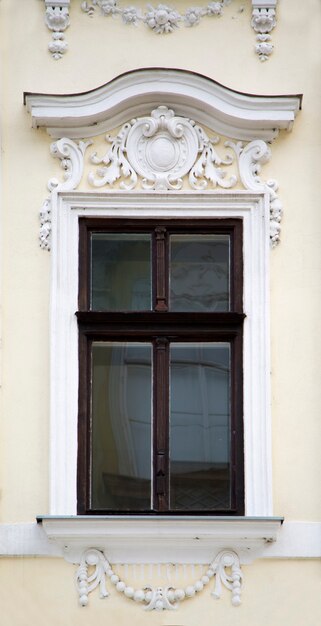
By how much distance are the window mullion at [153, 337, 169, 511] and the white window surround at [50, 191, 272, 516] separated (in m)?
0.39

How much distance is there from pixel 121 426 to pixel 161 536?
67 cm

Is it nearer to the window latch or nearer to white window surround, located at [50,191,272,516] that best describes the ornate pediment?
white window surround, located at [50,191,272,516]

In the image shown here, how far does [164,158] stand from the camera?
10.4m

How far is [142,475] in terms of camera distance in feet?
33.1

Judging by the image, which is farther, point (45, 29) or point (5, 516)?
point (45, 29)

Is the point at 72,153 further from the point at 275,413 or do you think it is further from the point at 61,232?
the point at 275,413

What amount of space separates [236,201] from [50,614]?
2.23 metres

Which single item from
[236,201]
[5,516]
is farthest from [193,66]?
[5,516]

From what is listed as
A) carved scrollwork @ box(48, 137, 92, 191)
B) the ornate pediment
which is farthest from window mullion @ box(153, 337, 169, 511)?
carved scrollwork @ box(48, 137, 92, 191)

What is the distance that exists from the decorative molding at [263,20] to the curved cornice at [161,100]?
380 mm

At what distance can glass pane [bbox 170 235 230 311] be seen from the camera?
10289 mm

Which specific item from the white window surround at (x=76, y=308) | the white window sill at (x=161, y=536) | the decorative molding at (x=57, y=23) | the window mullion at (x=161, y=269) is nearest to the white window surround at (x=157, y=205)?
the white window surround at (x=76, y=308)

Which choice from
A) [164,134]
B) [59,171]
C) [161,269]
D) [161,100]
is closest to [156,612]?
[161,269]

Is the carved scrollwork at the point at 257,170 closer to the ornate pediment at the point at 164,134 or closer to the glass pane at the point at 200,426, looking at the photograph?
the ornate pediment at the point at 164,134
